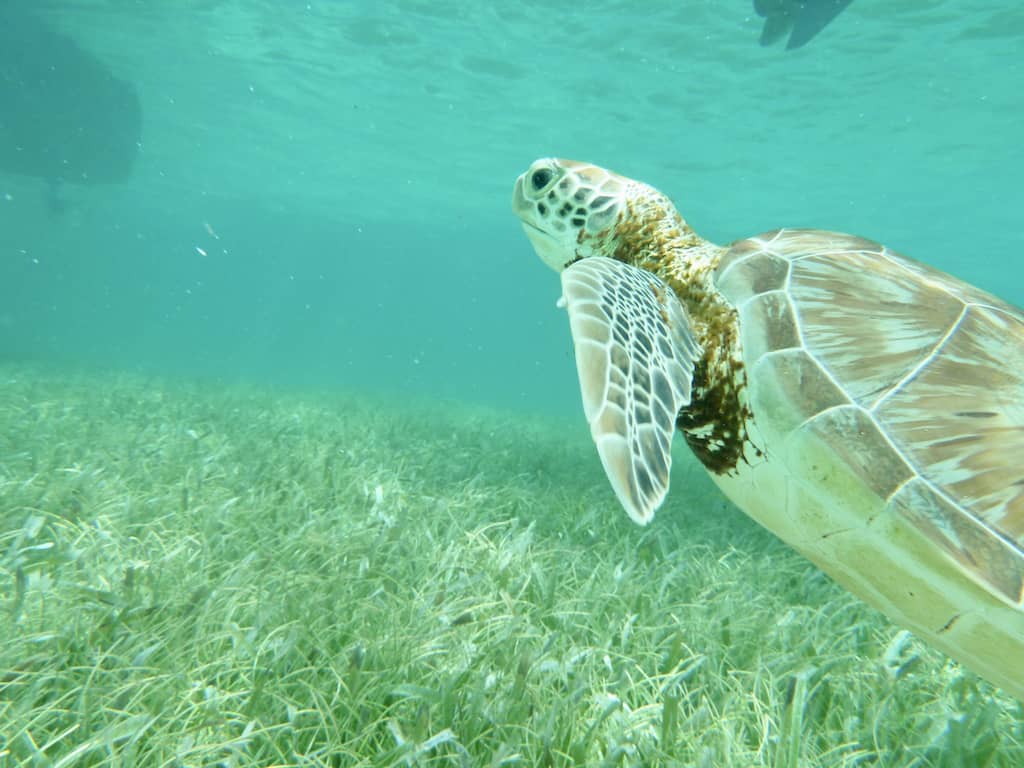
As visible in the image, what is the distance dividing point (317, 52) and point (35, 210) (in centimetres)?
3576

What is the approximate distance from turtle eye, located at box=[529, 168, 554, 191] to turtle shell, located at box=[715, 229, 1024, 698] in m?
1.32

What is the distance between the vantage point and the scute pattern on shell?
1385mm

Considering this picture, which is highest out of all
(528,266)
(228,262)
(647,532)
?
(647,532)

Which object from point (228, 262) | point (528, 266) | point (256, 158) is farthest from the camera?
point (228, 262)

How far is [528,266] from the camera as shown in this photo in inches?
2062

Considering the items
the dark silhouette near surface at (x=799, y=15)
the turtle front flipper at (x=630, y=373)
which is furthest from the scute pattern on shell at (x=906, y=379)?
the dark silhouette near surface at (x=799, y=15)

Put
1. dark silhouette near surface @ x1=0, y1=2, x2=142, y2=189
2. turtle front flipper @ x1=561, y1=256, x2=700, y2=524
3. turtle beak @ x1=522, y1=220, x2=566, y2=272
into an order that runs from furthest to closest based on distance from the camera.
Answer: dark silhouette near surface @ x1=0, y1=2, x2=142, y2=189, turtle beak @ x1=522, y1=220, x2=566, y2=272, turtle front flipper @ x1=561, y1=256, x2=700, y2=524

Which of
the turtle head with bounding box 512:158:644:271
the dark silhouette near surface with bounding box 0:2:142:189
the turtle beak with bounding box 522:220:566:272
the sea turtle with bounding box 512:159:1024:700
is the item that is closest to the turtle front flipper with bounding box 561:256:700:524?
the sea turtle with bounding box 512:159:1024:700

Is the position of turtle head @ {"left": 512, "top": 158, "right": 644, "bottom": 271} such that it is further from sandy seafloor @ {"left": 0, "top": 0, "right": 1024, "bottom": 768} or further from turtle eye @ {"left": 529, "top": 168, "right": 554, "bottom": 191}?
sandy seafloor @ {"left": 0, "top": 0, "right": 1024, "bottom": 768}

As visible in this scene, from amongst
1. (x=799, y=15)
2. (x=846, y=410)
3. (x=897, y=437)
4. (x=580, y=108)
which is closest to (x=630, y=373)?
(x=846, y=410)

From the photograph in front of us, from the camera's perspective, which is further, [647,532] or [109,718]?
[647,532]

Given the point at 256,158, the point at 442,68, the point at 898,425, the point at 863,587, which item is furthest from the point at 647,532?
the point at 256,158

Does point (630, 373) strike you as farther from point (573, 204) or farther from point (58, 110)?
point (58, 110)

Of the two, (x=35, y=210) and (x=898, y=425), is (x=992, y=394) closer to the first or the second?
(x=898, y=425)
